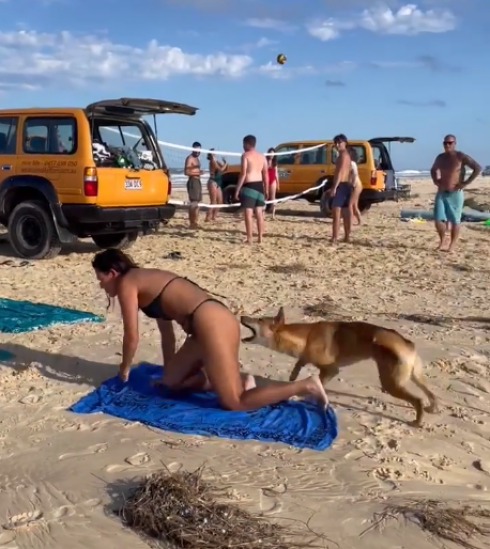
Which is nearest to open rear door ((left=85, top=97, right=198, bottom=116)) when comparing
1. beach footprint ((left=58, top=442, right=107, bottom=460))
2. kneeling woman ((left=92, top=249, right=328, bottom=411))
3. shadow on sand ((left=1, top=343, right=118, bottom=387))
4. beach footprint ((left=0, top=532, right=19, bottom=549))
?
shadow on sand ((left=1, top=343, right=118, bottom=387))

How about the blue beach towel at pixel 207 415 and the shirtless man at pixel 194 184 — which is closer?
the blue beach towel at pixel 207 415

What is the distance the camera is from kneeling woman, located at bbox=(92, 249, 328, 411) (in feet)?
14.9

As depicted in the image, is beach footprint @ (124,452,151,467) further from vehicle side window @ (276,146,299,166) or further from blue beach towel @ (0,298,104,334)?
vehicle side window @ (276,146,299,166)

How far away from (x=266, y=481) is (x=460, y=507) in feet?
2.97

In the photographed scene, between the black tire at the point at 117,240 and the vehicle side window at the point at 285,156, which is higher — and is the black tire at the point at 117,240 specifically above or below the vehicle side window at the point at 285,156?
below

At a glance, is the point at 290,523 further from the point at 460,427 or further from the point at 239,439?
the point at 460,427

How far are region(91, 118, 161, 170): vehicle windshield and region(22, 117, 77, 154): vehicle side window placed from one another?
289mm

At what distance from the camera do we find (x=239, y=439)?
427 centimetres

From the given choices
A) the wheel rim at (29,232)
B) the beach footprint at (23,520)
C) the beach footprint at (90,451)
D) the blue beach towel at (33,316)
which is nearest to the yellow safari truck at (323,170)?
the wheel rim at (29,232)

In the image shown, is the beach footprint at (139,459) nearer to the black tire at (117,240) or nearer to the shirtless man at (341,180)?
the black tire at (117,240)

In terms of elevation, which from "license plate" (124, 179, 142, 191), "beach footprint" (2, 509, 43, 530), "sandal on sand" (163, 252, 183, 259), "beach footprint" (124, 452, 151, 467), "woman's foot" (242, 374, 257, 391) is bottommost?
"beach footprint" (2, 509, 43, 530)

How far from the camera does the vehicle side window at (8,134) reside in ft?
33.0

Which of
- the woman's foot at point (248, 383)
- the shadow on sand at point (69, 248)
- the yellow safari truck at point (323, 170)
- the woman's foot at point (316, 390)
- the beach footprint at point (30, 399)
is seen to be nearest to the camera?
the woman's foot at point (316, 390)

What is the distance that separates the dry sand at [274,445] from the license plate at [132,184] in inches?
53.3
